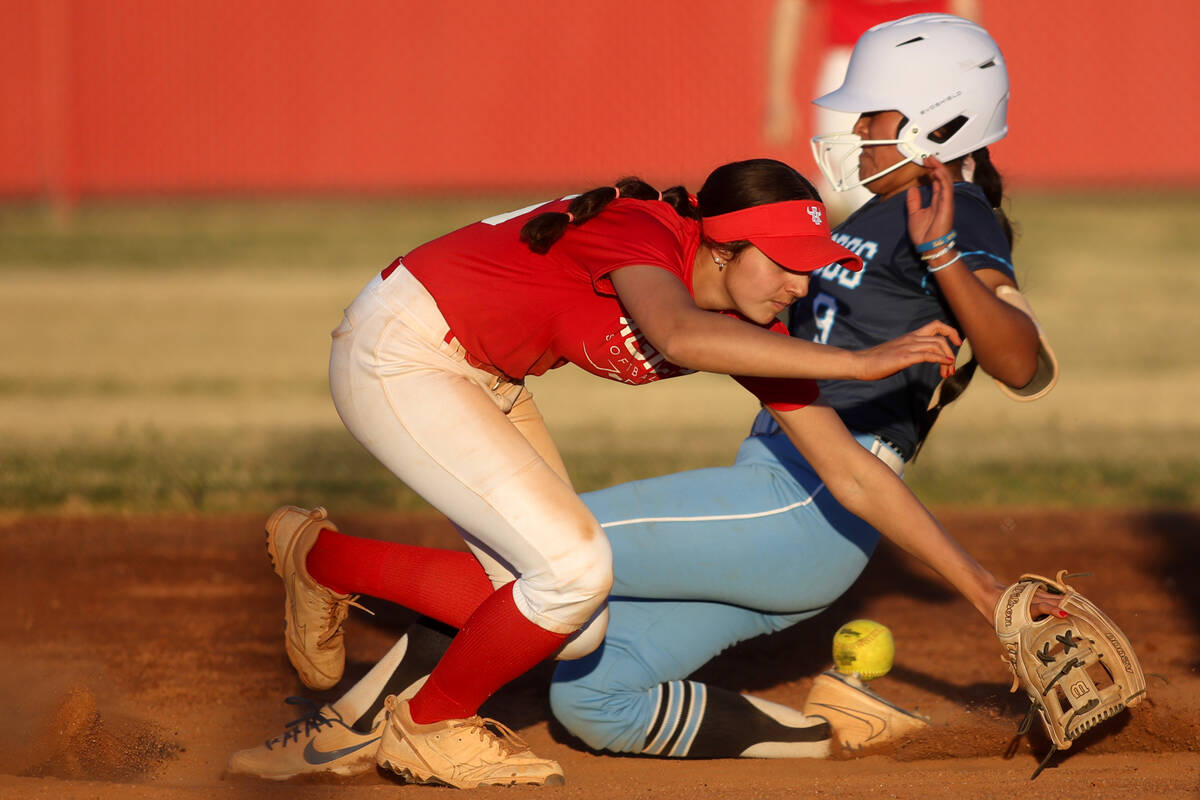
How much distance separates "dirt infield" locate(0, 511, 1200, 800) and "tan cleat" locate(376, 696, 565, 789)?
5 cm

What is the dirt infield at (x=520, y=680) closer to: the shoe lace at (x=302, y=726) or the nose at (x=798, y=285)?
the shoe lace at (x=302, y=726)

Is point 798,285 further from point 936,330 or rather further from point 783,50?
point 783,50

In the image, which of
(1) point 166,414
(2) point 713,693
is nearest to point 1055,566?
(2) point 713,693

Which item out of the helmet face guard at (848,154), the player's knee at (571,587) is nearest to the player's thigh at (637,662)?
the player's knee at (571,587)

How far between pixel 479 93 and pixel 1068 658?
50.4 ft

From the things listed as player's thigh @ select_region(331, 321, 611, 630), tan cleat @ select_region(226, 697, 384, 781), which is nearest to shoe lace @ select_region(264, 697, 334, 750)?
tan cleat @ select_region(226, 697, 384, 781)

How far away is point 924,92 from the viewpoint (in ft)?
12.3

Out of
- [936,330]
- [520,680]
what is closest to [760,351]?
[936,330]

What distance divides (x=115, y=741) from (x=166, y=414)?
14.4ft

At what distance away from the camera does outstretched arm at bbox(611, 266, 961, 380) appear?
8.57ft

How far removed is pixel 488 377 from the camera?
3.15 metres

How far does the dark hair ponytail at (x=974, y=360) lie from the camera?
355cm

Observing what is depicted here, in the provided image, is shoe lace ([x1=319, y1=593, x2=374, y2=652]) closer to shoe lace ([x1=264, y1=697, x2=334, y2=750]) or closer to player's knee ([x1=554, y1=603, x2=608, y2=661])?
shoe lace ([x1=264, y1=697, x2=334, y2=750])

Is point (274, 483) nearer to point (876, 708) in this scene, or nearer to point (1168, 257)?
point (876, 708)
